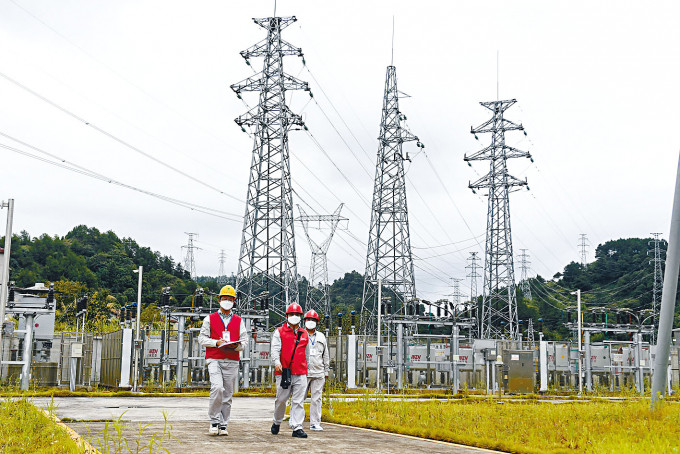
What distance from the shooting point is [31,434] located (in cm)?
952

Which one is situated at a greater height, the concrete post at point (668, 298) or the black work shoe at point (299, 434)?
the concrete post at point (668, 298)

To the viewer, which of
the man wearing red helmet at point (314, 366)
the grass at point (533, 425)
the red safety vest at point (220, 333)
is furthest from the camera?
the man wearing red helmet at point (314, 366)

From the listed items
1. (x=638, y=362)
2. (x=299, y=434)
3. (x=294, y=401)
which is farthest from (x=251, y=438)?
(x=638, y=362)

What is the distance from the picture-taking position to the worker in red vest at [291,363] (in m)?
11.4

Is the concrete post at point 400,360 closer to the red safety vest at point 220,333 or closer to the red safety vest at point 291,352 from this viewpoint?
the red safety vest at point 291,352

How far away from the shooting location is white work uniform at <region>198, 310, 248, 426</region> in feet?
35.2

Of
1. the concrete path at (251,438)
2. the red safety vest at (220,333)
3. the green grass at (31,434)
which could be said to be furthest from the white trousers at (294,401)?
the green grass at (31,434)

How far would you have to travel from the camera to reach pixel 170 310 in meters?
28.7

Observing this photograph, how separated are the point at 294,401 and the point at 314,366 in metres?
0.78

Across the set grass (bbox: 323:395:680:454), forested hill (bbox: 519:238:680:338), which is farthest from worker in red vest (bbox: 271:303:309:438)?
forested hill (bbox: 519:238:680:338)

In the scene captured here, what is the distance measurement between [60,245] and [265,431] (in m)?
74.2

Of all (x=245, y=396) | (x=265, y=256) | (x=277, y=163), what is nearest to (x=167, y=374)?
(x=245, y=396)

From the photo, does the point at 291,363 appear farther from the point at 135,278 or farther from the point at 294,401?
the point at 135,278

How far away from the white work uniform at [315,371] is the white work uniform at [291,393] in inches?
12.3
